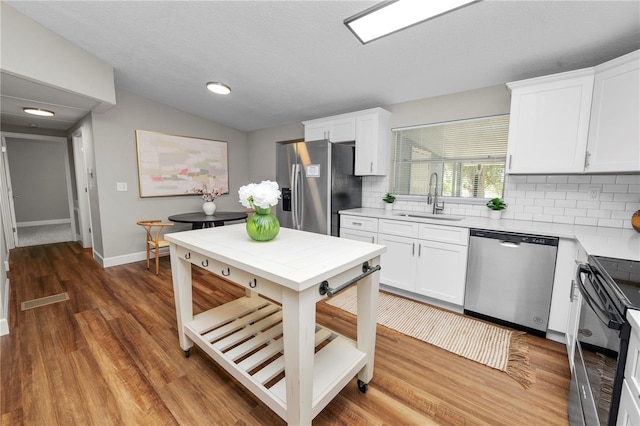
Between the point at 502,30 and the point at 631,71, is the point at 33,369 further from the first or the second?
the point at 631,71

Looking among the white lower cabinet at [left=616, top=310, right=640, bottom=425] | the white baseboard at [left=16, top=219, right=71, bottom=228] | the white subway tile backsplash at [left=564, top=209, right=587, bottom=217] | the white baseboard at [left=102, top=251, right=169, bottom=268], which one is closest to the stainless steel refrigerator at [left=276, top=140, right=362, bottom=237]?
the white subway tile backsplash at [left=564, top=209, right=587, bottom=217]

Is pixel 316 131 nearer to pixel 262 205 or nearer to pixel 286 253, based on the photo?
pixel 262 205

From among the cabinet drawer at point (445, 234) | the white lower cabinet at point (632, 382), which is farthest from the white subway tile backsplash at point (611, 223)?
the white lower cabinet at point (632, 382)

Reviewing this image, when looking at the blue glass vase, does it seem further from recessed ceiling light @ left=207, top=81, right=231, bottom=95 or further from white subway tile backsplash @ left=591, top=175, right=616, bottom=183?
white subway tile backsplash @ left=591, top=175, right=616, bottom=183

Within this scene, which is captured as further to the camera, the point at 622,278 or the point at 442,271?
the point at 442,271

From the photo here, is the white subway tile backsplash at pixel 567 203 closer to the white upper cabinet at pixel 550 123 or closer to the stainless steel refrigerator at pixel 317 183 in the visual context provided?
the white upper cabinet at pixel 550 123

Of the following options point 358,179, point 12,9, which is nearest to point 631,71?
point 358,179

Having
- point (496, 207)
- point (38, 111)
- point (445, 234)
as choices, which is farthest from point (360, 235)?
point (38, 111)

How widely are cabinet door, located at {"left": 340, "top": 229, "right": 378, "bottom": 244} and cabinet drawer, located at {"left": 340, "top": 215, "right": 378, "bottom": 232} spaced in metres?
0.05

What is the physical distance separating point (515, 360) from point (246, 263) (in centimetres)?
203

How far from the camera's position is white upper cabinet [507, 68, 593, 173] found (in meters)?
2.07

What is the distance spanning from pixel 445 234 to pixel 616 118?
1425 mm

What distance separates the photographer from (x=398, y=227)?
9.27 ft

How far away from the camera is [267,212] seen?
1.69 meters
